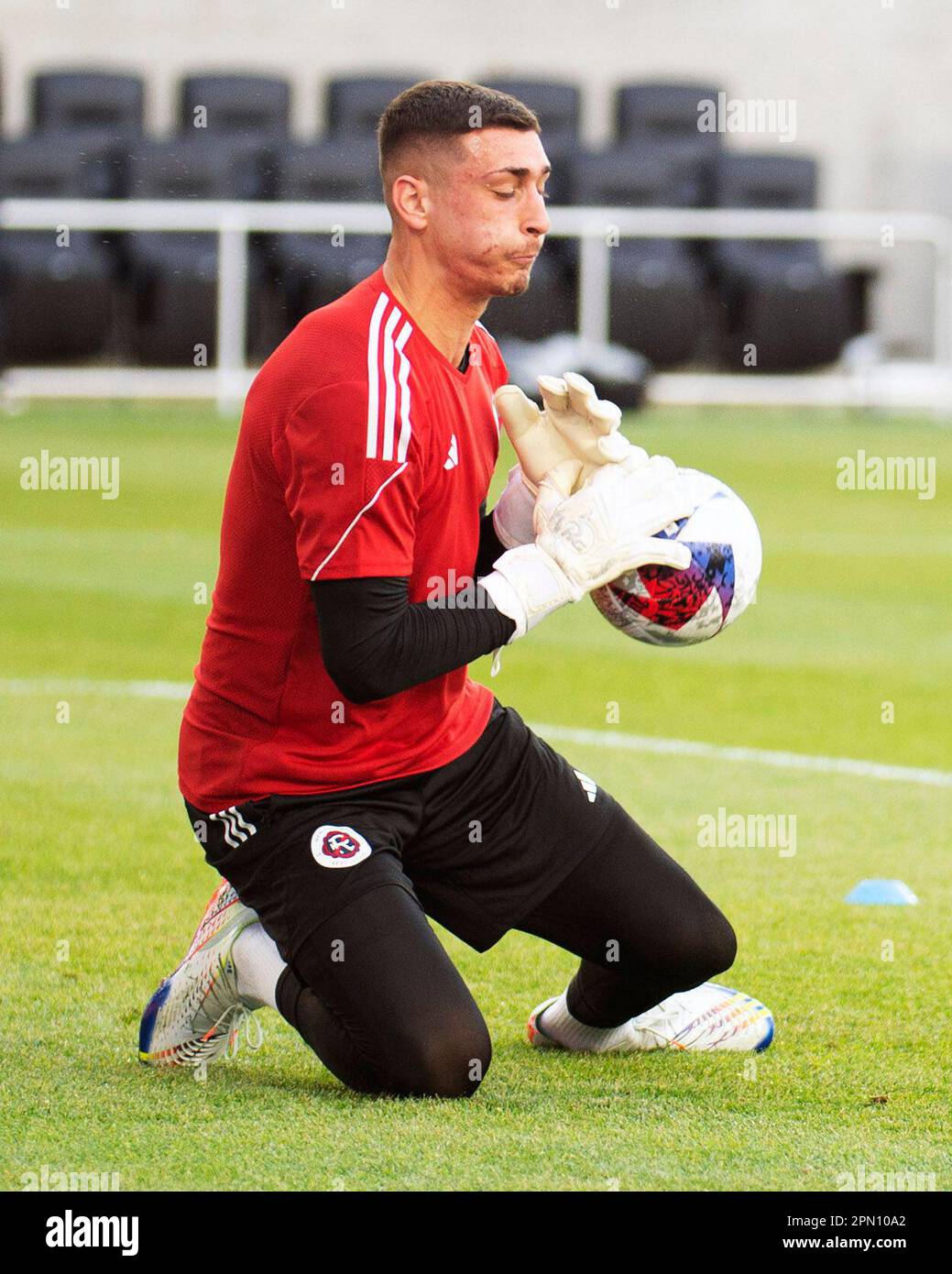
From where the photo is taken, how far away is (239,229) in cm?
1736

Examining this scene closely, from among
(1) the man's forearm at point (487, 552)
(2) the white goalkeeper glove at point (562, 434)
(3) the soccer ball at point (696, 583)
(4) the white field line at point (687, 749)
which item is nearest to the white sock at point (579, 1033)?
(3) the soccer ball at point (696, 583)

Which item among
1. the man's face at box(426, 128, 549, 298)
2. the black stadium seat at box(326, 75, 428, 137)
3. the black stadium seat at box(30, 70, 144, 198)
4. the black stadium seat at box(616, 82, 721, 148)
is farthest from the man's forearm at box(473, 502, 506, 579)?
the black stadium seat at box(616, 82, 721, 148)

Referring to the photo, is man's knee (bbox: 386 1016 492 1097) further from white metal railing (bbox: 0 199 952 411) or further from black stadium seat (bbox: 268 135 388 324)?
black stadium seat (bbox: 268 135 388 324)

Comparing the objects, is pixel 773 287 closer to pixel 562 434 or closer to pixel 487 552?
pixel 487 552

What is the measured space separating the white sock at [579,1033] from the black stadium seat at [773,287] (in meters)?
15.6

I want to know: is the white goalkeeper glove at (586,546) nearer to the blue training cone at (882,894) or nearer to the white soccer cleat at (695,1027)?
the white soccer cleat at (695,1027)

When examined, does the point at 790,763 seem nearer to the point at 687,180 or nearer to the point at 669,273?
the point at 669,273

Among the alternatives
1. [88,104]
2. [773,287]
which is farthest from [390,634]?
[88,104]

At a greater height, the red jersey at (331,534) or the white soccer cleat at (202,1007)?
the red jersey at (331,534)

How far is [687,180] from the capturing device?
20.2 meters

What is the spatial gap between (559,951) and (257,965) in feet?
3.88

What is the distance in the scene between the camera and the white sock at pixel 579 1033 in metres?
4.17

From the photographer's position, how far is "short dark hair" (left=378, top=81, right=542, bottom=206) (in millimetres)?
3881

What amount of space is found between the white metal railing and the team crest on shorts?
42.9ft
